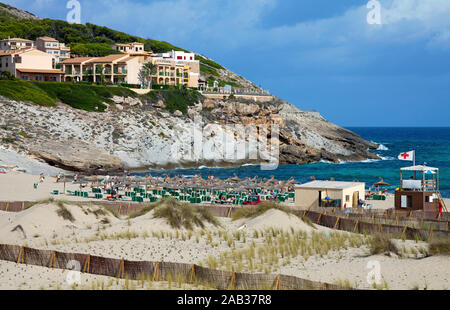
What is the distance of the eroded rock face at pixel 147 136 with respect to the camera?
59.8 meters

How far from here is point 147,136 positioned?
228ft

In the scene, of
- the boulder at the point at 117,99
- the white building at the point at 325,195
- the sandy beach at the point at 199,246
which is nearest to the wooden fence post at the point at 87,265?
the sandy beach at the point at 199,246

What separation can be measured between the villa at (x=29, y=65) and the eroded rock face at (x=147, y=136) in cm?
1450

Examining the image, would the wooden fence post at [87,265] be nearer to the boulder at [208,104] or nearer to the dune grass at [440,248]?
the dune grass at [440,248]

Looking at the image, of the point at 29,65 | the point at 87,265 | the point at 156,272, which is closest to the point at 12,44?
the point at 29,65

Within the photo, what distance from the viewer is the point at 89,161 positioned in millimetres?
59375

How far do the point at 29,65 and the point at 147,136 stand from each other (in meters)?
26.7

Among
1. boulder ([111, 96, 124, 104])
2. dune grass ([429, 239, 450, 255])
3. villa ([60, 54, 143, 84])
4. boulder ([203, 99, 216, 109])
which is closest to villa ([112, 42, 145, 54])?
villa ([60, 54, 143, 84])

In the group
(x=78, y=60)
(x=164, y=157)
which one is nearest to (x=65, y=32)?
(x=78, y=60)

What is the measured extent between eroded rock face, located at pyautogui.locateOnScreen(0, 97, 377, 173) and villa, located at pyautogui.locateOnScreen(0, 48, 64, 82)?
47.6 feet

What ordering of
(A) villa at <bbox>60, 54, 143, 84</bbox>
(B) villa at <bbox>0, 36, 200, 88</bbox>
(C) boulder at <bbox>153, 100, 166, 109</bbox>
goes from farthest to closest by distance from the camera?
(A) villa at <bbox>60, 54, 143, 84</bbox>
(B) villa at <bbox>0, 36, 200, 88</bbox>
(C) boulder at <bbox>153, 100, 166, 109</bbox>

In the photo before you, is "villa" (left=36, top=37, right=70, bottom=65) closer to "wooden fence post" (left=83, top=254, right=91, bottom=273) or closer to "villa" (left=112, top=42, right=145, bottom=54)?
"villa" (left=112, top=42, right=145, bottom=54)

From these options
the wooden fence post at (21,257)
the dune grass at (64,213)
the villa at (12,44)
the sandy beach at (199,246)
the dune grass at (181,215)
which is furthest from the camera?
the villa at (12,44)

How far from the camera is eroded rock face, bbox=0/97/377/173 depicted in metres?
59.8
